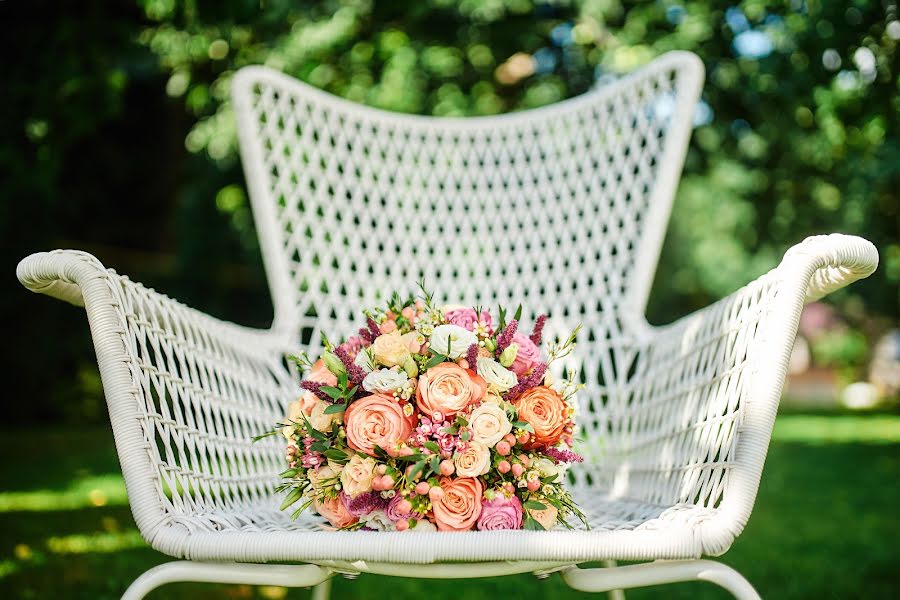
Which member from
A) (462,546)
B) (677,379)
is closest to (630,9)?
(677,379)

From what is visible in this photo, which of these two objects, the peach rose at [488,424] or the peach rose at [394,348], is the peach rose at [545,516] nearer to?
the peach rose at [488,424]

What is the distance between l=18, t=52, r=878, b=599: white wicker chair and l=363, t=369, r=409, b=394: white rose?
0.21 meters

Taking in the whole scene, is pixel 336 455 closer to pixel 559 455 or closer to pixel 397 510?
pixel 397 510

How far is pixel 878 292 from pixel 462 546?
22.7 feet

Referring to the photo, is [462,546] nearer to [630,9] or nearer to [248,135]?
[248,135]

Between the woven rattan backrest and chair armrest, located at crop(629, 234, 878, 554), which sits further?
the woven rattan backrest

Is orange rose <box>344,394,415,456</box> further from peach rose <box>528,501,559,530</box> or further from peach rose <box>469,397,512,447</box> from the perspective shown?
peach rose <box>528,501,559,530</box>

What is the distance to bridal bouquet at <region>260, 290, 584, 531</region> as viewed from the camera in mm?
977

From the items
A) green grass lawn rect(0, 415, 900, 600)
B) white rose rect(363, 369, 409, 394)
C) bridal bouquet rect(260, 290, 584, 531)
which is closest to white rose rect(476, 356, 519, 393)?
bridal bouquet rect(260, 290, 584, 531)

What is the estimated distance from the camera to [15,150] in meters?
2.32

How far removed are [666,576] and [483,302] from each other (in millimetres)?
1003

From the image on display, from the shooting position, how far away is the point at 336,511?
103 cm

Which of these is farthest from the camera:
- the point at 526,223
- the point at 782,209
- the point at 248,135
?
the point at 782,209

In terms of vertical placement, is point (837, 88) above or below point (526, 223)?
above
